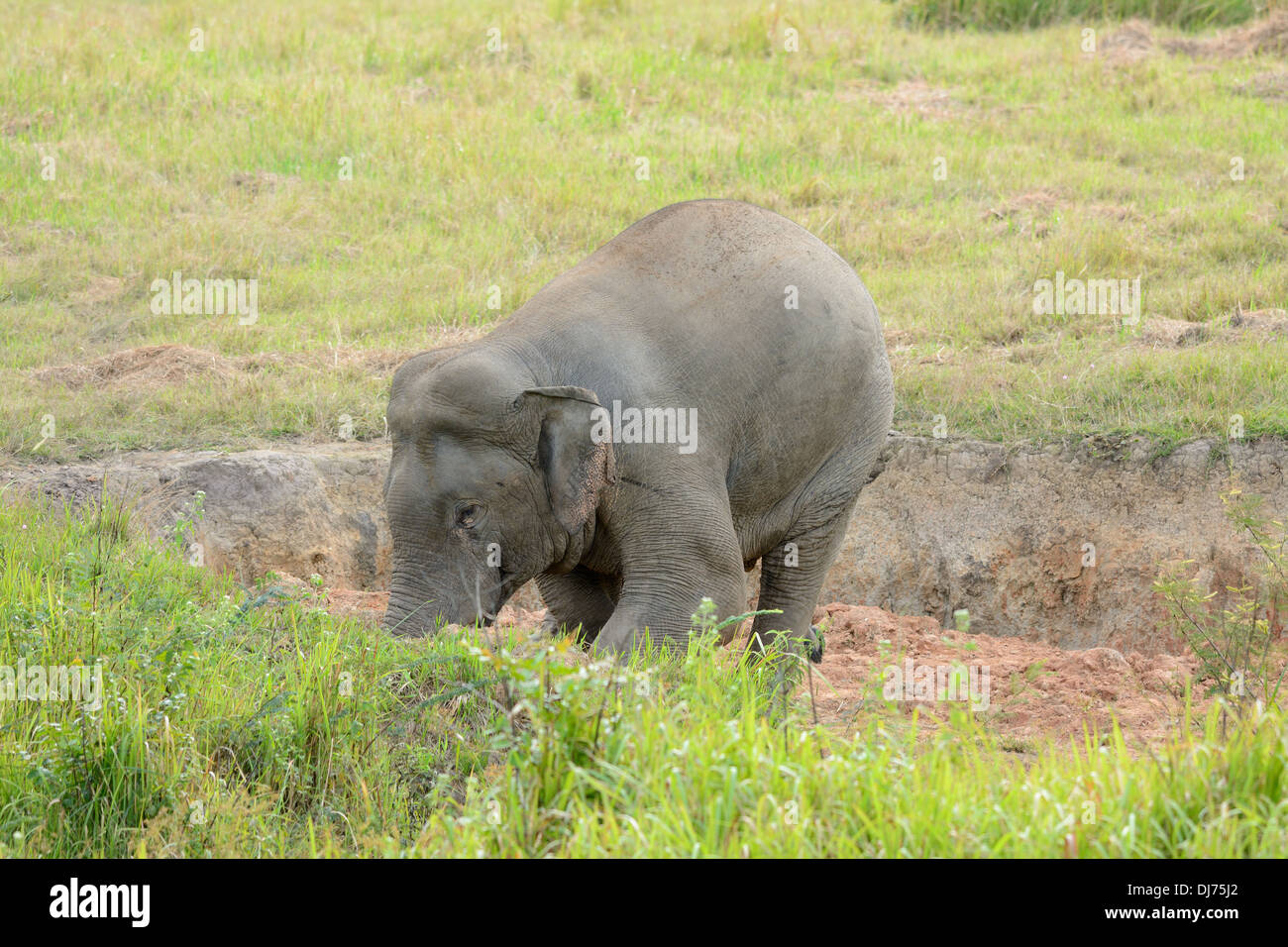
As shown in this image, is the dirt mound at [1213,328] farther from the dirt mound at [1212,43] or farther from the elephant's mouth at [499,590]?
the dirt mound at [1212,43]

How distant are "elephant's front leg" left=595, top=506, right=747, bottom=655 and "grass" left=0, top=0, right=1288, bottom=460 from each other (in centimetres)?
345

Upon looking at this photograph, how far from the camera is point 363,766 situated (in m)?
4.98

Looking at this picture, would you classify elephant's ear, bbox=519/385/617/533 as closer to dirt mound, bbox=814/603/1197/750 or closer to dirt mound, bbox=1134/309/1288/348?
dirt mound, bbox=814/603/1197/750

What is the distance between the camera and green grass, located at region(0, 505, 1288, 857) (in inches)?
150

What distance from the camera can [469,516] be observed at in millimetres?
5785

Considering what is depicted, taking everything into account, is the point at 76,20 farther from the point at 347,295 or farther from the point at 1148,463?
the point at 1148,463

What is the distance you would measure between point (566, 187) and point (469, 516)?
288 inches

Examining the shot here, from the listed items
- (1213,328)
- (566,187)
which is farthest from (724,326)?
(566,187)

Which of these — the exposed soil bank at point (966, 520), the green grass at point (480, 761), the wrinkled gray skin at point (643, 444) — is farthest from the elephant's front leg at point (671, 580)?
the exposed soil bank at point (966, 520)

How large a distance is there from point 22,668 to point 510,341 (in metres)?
2.13

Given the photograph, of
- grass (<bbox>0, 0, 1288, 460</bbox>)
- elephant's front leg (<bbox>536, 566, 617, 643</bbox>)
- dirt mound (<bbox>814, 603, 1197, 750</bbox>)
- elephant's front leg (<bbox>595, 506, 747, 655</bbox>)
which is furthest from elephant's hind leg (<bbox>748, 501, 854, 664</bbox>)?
grass (<bbox>0, 0, 1288, 460</bbox>)

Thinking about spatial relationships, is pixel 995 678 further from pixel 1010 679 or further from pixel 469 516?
pixel 469 516

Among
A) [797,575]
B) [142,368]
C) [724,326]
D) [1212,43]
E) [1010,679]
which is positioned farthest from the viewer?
[1212,43]

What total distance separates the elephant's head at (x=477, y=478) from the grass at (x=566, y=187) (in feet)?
10.6
